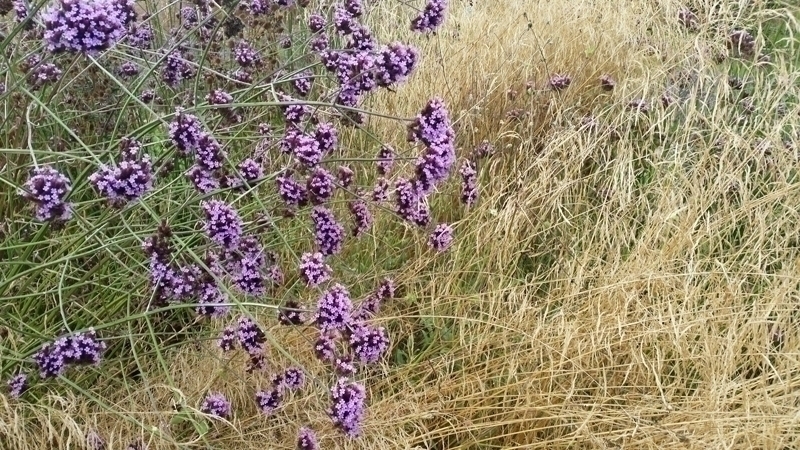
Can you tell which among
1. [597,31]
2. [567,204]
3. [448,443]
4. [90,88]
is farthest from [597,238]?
[90,88]

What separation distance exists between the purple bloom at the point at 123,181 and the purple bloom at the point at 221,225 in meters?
0.14

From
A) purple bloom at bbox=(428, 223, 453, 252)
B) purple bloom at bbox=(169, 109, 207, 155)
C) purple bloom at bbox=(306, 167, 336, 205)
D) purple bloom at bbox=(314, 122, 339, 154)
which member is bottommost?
purple bloom at bbox=(428, 223, 453, 252)

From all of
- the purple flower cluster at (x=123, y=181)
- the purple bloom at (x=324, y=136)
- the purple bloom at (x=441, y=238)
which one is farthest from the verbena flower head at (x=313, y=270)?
the purple bloom at (x=441, y=238)

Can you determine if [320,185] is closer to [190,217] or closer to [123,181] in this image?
[123,181]

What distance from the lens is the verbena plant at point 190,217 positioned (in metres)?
1.49

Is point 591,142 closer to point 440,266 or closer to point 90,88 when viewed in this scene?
point 440,266

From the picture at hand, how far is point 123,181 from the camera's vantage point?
1387 mm

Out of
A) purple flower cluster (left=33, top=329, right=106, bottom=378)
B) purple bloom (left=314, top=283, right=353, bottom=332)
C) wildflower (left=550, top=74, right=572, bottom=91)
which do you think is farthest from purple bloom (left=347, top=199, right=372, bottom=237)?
wildflower (left=550, top=74, right=572, bottom=91)

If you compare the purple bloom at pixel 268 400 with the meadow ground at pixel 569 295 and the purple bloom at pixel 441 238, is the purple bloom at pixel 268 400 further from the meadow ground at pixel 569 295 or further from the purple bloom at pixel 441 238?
the purple bloom at pixel 441 238

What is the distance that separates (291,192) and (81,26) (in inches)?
19.3

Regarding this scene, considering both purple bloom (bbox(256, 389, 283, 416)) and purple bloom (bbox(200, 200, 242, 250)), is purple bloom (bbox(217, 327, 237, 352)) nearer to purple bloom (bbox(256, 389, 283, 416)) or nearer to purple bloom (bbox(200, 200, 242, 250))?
purple bloom (bbox(256, 389, 283, 416))

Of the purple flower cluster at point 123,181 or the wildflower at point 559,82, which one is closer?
the purple flower cluster at point 123,181

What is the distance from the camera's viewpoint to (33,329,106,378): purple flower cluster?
1.55 meters

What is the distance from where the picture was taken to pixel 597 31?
3.68 metres
